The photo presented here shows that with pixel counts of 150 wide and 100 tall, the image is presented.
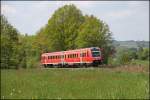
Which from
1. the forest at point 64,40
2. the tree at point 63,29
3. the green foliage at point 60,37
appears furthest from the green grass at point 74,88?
the tree at point 63,29

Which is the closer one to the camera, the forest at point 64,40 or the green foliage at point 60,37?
the forest at point 64,40

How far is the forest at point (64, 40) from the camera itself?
41812 mm

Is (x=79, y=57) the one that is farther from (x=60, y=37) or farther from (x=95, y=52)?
(x=60, y=37)

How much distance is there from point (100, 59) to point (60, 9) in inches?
333

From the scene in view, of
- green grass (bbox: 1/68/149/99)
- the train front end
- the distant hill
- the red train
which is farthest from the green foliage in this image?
green grass (bbox: 1/68/149/99)

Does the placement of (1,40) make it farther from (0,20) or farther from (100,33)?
(100,33)

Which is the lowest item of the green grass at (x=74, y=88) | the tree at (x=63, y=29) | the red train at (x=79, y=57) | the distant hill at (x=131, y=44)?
the green grass at (x=74, y=88)

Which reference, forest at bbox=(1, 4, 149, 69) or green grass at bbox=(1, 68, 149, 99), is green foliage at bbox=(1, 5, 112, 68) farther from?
green grass at bbox=(1, 68, 149, 99)

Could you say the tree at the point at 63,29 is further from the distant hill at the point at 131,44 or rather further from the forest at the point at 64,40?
the distant hill at the point at 131,44

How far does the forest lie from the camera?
41812 millimetres

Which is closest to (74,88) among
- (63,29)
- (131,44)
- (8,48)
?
(8,48)

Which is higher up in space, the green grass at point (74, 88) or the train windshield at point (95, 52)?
the train windshield at point (95, 52)

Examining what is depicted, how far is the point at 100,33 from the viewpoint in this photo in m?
43.7

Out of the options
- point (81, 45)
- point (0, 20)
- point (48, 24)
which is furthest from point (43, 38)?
point (0, 20)
